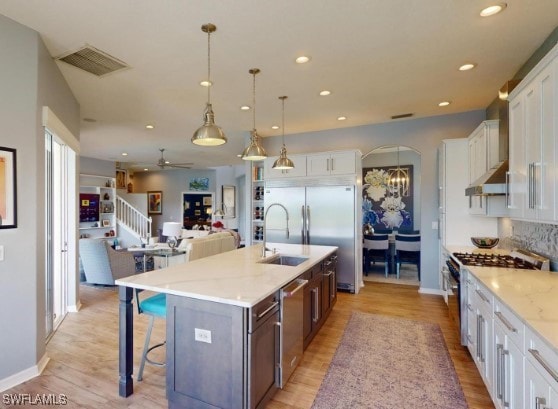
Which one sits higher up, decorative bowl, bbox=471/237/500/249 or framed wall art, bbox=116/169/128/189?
framed wall art, bbox=116/169/128/189

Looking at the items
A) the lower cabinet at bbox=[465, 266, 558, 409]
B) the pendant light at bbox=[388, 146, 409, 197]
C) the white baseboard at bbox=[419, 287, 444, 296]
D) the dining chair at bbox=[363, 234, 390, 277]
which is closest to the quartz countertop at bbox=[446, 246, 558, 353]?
the lower cabinet at bbox=[465, 266, 558, 409]

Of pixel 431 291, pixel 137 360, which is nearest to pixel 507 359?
pixel 137 360

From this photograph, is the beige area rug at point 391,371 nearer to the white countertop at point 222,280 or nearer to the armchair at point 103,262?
the white countertop at point 222,280

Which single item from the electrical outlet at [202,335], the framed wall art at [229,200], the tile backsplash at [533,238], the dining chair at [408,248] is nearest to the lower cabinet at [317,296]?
the electrical outlet at [202,335]

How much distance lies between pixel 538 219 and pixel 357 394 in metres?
1.92

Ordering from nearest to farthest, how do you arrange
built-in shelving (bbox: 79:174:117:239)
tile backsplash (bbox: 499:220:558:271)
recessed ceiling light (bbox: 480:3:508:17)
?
recessed ceiling light (bbox: 480:3:508:17), tile backsplash (bbox: 499:220:558:271), built-in shelving (bbox: 79:174:117:239)

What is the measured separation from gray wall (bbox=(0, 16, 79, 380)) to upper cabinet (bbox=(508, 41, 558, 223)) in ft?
13.1

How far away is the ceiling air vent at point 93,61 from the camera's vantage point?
292cm

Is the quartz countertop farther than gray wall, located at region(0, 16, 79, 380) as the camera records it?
No

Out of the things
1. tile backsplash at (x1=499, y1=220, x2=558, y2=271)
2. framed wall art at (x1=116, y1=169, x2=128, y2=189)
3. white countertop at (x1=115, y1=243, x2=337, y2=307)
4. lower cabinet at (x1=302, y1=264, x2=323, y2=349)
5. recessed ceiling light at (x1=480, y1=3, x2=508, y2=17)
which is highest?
recessed ceiling light at (x1=480, y1=3, x2=508, y2=17)

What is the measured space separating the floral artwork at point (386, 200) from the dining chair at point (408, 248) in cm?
142

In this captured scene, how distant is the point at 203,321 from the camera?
1966mm

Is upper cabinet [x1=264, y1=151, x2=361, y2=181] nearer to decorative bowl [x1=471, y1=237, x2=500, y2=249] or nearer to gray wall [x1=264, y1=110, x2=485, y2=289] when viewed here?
gray wall [x1=264, y1=110, x2=485, y2=289]

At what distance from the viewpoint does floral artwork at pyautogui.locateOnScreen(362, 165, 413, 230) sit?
7.61 metres
